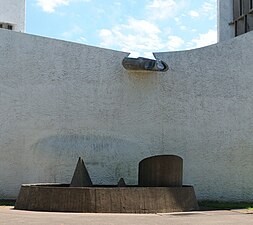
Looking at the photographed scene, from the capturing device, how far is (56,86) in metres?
16.3

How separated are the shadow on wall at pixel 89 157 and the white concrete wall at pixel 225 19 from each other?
32.1ft

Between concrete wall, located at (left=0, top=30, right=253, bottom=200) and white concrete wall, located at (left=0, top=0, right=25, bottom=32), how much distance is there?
301 inches

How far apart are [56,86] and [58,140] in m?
1.66

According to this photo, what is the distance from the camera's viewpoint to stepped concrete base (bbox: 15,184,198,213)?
40.2 feet

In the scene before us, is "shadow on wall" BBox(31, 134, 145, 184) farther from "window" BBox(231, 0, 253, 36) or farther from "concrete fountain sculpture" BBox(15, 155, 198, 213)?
"window" BBox(231, 0, 253, 36)

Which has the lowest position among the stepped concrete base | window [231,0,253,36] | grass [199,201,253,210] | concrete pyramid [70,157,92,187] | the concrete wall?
grass [199,201,253,210]

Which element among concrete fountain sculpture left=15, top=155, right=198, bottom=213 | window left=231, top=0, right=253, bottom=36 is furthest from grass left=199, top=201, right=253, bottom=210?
window left=231, top=0, right=253, bottom=36

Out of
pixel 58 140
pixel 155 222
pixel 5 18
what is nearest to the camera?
pixel 155 222

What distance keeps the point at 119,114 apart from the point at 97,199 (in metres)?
4.93

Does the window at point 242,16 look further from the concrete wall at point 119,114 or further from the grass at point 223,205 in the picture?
the grass at point 223,205

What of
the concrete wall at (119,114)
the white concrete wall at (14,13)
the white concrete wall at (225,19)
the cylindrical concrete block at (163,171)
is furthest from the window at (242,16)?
the cylindrical concrete block at (163,171)

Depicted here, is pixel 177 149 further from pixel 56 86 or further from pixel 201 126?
pixel 56 86

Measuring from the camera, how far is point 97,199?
1231 cm

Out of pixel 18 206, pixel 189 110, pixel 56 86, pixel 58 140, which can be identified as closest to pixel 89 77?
pixel 56 86
